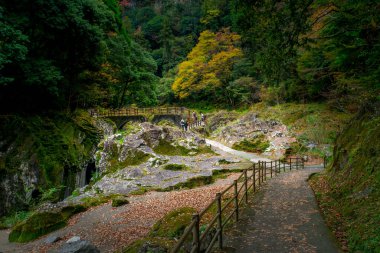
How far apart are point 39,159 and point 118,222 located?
983 centimetres

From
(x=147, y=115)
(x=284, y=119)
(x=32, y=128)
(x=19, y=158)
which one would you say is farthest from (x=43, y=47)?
(x=284, y=119)

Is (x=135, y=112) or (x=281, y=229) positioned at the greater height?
(x=135, y=112)

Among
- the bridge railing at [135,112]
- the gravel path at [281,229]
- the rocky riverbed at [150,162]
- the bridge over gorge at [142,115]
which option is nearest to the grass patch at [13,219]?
the rocky riverbed at [150,162]

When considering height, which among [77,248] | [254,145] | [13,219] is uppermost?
[254,145]

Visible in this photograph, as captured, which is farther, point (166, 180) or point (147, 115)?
point (147, 115)

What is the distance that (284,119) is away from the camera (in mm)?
29516

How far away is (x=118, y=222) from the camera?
1027 centimetres

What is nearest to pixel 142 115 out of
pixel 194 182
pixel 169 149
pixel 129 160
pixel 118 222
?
pixel 169 149

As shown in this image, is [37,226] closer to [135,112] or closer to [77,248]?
[77,248]

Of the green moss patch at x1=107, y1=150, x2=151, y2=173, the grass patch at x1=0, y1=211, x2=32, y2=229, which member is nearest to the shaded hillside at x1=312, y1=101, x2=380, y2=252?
the green moss patch at x1=107, y1=150, x2=151, y2=173

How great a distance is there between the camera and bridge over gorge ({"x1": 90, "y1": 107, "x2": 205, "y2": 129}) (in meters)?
33.8

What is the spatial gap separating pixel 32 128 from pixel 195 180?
11.4 meters

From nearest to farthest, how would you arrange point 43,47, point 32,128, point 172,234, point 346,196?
point 172,234
point 346,196
point 32,128
point 43,47

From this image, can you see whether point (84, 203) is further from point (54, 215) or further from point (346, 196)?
point (346, 196)
